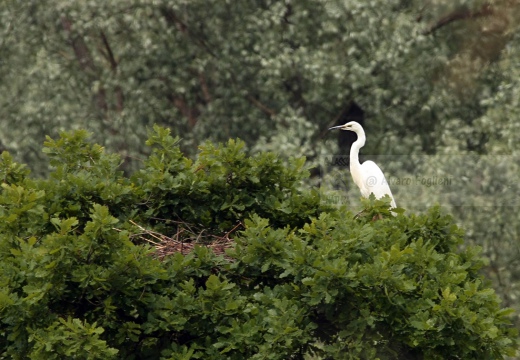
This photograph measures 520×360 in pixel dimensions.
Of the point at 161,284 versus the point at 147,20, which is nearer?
the point at 161,284

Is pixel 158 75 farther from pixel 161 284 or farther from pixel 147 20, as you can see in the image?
pixel 161 284

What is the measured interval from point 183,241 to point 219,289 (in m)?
0.68

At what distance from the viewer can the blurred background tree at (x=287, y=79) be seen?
44.8 feet

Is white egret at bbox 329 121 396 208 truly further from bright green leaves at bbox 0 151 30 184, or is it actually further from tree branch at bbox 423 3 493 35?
tree branch at bbox 423 3 493 35

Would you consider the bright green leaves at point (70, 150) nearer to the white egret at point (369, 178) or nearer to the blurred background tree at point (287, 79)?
the white egret at point (369, 178)

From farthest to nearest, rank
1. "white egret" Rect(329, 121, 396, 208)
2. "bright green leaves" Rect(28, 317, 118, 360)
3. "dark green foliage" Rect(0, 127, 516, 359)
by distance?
"white egret" Rect(329, 121, 396, 208) < "dark green foliage" Rect(0, 127, 516, 359) < "bright green leaves" Rect(28, 317, 118, 360)

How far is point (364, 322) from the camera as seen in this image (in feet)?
17.7

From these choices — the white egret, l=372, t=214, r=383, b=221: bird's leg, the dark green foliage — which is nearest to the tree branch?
the white egret

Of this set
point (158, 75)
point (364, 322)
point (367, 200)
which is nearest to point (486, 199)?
point (158, 75)

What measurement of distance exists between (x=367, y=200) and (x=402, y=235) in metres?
0.38

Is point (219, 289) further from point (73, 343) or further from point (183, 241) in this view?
point (73, 343)

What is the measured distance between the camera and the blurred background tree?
13.6 m

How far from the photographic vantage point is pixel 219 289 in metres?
5.43

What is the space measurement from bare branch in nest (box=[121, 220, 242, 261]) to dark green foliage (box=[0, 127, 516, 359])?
100 mm
